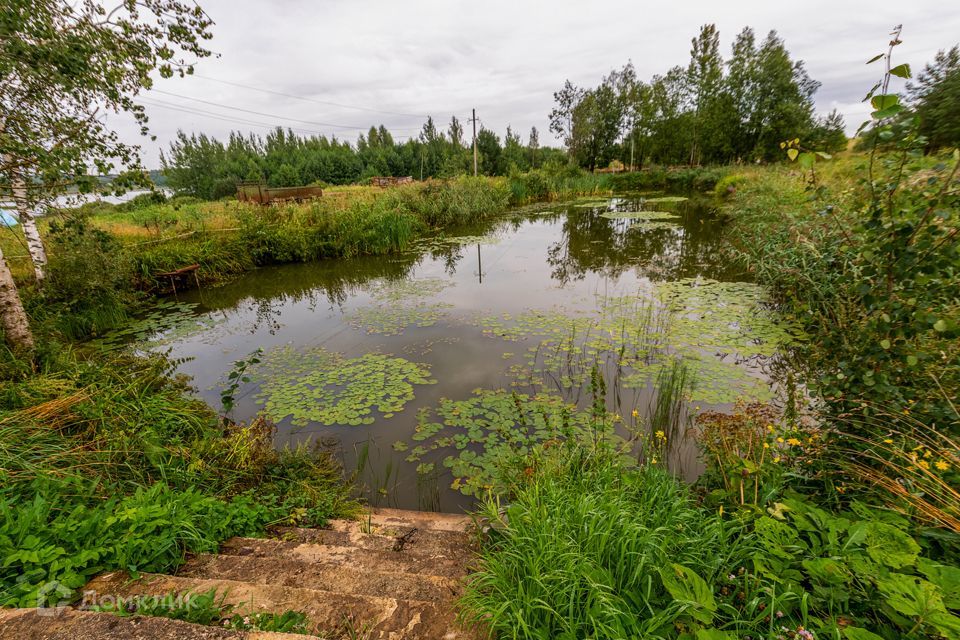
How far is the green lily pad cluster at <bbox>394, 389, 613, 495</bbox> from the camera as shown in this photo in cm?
309

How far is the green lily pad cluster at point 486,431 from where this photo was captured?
3.09 metres

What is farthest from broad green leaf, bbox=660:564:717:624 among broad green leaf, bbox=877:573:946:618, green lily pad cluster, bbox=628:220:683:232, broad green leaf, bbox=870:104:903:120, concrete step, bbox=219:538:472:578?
green lily pad cluster, bbox=628:220:683:232

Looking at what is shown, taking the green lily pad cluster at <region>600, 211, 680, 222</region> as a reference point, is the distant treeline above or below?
above

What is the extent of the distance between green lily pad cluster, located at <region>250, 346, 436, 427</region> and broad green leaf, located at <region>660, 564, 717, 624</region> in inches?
118

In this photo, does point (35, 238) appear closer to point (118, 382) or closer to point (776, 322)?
point (118, 382)

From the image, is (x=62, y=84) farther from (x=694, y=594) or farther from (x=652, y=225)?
(x=652, y=225)

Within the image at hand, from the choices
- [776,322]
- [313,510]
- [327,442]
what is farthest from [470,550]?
[776,322]

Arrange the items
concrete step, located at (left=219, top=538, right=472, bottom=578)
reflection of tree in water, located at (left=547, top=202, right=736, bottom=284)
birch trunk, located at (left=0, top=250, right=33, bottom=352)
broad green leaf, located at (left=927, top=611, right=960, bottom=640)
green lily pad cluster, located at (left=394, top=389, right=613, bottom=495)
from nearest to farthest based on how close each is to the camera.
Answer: broad green leaf, located at (left=927, top=611, right=960, bottom=640), concrete step, located at (left=219, top=538, right=472, bottom=578), green lily pad cluster, located at (left=394, top=389, right=613, bottom=495), birch trunk, located at (left=0, top=250, right=33, bottom=352), reflection of tree in water, located at (left=547, top=202, right=736, bottom=284)

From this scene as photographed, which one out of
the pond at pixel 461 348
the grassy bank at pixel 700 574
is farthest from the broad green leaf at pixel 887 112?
the pond at pixel 461 348

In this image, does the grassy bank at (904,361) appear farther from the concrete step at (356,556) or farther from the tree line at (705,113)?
the tree line at (705,113)

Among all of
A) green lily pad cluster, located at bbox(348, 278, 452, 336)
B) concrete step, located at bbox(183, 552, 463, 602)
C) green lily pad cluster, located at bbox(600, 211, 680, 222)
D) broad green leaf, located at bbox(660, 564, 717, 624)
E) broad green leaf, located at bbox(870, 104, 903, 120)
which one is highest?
broad green leaf, located at bbox(870, 104, 903, 120)

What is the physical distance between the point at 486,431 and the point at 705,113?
33.1m

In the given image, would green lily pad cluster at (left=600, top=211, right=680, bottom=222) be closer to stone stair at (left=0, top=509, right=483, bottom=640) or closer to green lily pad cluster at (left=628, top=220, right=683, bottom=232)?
green lily pad cluster at (left=628, top=220, right=683, bottom=232)

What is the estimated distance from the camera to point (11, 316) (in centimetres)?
360
